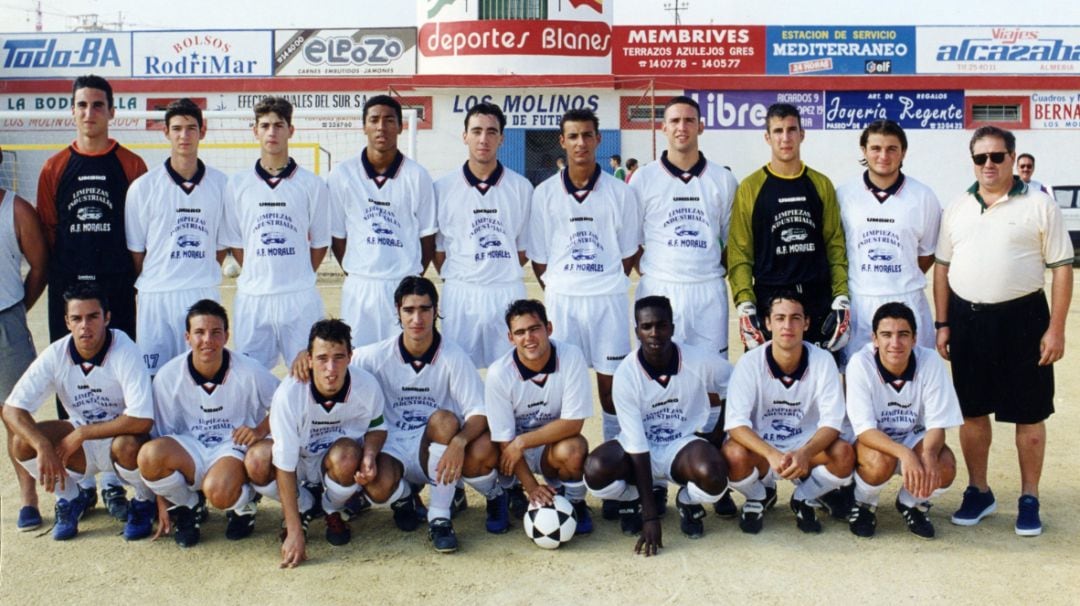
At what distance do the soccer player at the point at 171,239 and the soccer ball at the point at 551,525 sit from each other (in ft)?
6.56

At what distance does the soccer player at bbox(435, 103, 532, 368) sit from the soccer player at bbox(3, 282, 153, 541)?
1560mm

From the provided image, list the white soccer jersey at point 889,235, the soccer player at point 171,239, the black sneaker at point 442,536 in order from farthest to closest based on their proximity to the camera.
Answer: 1. the soccer player at point 171,239
2. the white soccer jersey at point 889,235
3. the black sneaker at point 442,536

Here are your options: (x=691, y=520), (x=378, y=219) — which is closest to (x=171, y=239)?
(x=378, y=219)

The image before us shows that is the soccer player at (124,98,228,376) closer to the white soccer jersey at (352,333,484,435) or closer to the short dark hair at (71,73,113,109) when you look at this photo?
the short dark hair at (71,73,113,109)

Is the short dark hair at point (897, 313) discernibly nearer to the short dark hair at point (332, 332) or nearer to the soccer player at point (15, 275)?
the short dark hair at point (332, 332)

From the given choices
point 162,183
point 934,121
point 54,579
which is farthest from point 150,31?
point 54,579

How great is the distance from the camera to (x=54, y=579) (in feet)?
13.0

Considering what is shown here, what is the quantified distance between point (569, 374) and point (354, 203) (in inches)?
58.8

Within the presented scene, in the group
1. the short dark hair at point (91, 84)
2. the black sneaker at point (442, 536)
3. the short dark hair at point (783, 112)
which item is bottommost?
the black sneaker at point (442, 536)

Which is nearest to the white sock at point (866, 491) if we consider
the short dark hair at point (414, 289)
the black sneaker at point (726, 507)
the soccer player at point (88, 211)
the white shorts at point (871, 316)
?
the black sneaker at point (726, 507)

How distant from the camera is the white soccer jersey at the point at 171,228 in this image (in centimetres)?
489

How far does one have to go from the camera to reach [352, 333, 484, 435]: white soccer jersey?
15.2ft

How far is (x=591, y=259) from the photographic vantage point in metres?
5.11

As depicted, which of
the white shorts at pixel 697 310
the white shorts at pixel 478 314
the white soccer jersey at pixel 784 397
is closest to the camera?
the white soccer jersey at pixel 784 397
